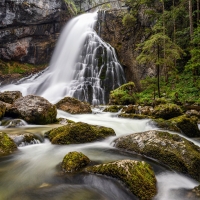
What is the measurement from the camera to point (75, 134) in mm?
6145

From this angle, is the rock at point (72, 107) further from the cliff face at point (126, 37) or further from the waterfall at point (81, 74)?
the cliff face at point (126, 37)

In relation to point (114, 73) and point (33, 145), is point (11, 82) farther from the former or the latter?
point (33, 145)

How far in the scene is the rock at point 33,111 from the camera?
889cm

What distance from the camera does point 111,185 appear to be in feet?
11.9

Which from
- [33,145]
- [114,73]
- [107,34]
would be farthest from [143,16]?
[33,145]

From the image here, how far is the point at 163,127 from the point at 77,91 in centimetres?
1279

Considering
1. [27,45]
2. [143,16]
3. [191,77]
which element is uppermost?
[143,16]

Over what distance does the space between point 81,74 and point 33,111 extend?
526 inches

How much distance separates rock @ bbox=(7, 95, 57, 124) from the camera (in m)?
8.89

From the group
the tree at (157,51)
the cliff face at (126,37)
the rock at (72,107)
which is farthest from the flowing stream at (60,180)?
the cliff face at (126,37)

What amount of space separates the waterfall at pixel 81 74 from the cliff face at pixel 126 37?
1193mm

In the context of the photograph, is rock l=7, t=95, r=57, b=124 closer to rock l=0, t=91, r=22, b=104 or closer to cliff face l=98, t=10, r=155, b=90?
rock l=0, t=91, r=22, b=104

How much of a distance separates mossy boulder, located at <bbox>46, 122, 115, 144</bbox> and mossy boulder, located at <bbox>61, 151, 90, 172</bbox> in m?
1.63

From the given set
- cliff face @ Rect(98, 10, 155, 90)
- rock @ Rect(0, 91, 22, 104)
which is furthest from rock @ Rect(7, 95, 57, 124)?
cliff face @ Rect(98, 10, 155, 90)
